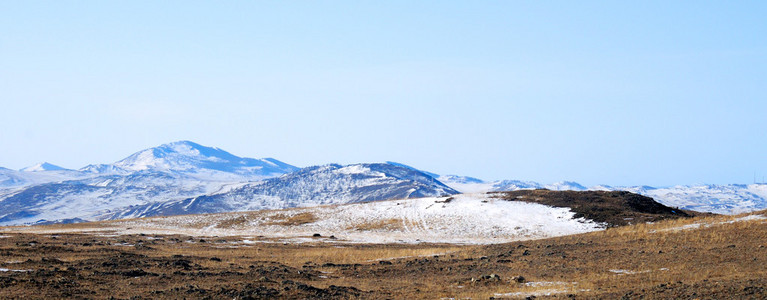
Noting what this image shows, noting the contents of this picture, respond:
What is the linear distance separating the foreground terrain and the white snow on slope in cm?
2455

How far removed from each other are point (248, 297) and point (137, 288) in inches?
215

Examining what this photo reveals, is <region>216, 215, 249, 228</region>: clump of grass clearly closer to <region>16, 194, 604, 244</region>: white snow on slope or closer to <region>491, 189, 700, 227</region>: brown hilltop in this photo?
<region>16, 194, 604, 244</region>: white snow on slope

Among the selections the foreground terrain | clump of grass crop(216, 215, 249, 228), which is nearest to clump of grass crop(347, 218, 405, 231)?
clump of grass crop(216, 215, 249, 228)

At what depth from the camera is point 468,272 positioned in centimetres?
2873

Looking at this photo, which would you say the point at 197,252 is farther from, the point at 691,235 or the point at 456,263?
the point at 691,235

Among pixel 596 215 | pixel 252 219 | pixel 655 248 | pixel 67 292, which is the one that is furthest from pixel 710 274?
pixel 252 219

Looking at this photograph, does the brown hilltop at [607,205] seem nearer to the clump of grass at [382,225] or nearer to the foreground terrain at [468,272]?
the clump of grass at [382,225]

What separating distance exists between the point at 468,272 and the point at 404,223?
1842 inches

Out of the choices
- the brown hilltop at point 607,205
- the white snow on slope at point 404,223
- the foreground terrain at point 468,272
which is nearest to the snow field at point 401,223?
the white snow on slope at point 404,223

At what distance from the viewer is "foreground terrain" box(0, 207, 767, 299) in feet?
69.4

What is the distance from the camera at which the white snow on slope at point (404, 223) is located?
65.4m

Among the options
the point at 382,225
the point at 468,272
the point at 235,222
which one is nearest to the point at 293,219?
the point at 235,222

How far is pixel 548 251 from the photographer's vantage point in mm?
34594

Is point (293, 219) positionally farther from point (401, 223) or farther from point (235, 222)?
point (401, 223)
